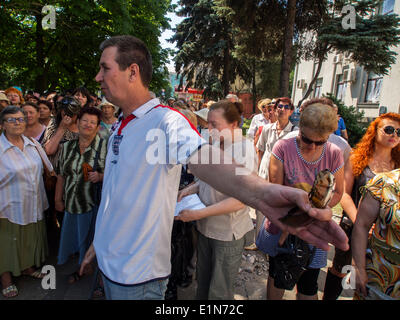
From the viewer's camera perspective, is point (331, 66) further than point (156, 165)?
Yes

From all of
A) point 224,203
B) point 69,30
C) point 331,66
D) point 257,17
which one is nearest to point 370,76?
point 331,66

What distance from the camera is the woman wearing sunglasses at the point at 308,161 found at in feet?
6.42

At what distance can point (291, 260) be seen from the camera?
2.07 meters

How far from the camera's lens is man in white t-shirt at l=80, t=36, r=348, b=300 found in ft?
4.06

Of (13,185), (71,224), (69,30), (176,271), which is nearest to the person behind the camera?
(176,271)

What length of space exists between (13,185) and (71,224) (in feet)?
2.46

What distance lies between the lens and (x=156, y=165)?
4.11 feet

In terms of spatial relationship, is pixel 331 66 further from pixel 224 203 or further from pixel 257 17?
pixel 224 203

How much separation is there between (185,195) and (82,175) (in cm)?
133

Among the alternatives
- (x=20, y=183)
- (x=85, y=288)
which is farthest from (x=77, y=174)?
(x=85, y=288)

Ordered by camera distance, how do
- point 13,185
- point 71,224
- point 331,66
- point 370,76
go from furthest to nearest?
1. point 331,66
2. point 370,76
3. point 71,224
4. point 13,185

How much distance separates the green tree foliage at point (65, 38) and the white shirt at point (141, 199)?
10.5 metres

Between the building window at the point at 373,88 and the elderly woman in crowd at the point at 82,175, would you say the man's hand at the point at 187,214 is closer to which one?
the elderly woman in crowd at the point at 82,175

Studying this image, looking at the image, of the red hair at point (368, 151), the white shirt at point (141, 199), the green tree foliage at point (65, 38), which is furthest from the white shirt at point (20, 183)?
the green tree foliage at point (65, 38)
